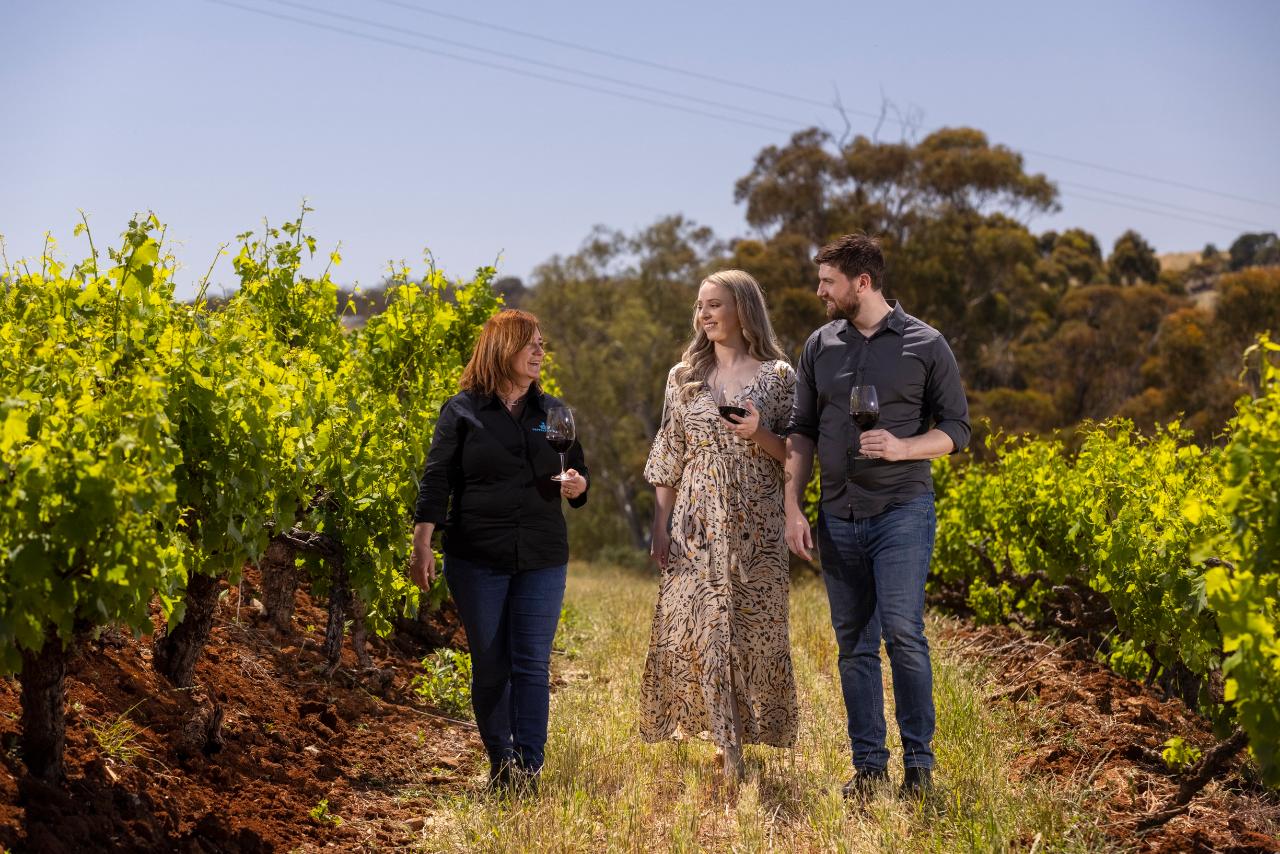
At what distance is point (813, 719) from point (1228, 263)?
5816cm

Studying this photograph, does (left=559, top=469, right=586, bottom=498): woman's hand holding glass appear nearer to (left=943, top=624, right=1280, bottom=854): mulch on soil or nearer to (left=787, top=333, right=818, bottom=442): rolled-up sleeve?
(left=787, top=333, right=818, bottom=442): rolled-up sleeve

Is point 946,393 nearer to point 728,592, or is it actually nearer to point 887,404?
point 887,404

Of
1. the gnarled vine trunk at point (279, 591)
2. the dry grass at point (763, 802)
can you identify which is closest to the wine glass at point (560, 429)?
the dry grass at point (763, 802)

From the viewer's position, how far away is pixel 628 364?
34938mm

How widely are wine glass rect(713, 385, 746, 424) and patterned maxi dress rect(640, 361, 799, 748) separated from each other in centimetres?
5

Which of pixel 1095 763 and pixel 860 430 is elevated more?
pixel 860 430

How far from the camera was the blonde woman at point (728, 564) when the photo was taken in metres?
5.25

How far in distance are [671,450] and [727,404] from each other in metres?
0.40

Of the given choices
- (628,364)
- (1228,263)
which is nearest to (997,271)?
(628,364)

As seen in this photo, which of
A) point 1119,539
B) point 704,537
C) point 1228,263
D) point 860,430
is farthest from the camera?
point 1228,263

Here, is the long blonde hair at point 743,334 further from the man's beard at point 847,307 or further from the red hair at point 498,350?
the red hair at point 498,350

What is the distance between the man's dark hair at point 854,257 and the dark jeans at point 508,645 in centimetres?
159

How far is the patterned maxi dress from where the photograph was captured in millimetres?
5262

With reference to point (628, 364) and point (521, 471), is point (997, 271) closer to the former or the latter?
point (628, 364)
